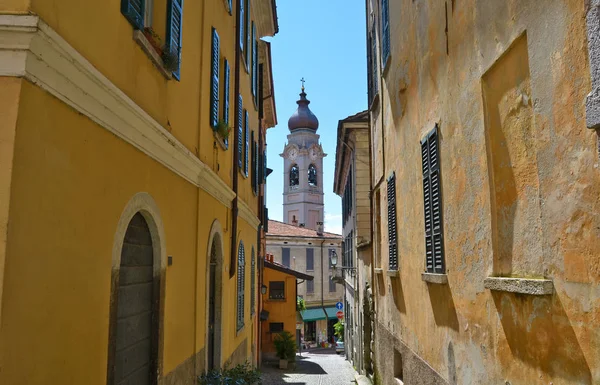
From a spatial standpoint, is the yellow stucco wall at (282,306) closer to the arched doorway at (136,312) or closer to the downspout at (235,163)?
the downspout at (235,163)

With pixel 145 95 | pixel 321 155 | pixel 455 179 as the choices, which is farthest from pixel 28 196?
pixel 321 155

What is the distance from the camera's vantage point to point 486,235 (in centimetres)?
432

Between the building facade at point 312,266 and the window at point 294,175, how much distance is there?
39.7 feet

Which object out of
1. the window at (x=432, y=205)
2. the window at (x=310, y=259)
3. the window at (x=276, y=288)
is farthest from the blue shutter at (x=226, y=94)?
the window at (x=310, y=259)

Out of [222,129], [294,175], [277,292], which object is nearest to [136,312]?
[222,129]

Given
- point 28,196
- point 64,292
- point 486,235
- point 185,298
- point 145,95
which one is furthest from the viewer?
point 185,298

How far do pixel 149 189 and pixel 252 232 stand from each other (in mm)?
9557

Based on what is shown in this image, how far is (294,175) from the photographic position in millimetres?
61812

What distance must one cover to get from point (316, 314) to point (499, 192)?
44.7 metres

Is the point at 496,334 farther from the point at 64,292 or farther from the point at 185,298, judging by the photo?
the point at 185,298

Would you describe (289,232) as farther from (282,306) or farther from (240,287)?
(240,287)

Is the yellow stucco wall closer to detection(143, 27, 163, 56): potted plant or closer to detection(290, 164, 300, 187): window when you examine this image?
detection(143, 27, 163, 56): potted plant

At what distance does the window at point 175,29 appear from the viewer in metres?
5.39

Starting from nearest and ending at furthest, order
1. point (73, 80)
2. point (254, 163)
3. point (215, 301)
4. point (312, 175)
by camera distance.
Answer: point (73, 80), point (215, 301), point (254, 163), point (312, 175)
